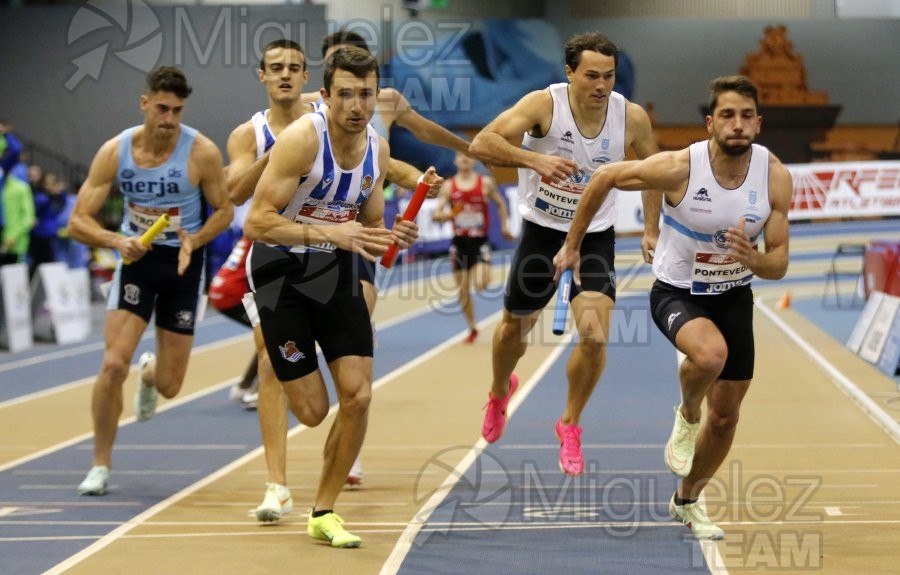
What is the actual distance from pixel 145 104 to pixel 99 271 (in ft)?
48.0

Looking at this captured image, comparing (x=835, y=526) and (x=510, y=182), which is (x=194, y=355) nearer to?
(x=835, y=526)

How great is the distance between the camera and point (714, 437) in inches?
259

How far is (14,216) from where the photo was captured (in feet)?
53.2

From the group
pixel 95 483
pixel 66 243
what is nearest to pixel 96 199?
pixel 95 483

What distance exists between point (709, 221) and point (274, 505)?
2581 millimetres

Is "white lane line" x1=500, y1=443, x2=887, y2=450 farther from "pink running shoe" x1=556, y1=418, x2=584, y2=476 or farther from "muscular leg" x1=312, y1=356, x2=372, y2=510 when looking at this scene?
"muscular leg" x1=312, y1=356, x2=372, y2=510

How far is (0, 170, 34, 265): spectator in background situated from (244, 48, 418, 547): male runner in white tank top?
10.3 meters

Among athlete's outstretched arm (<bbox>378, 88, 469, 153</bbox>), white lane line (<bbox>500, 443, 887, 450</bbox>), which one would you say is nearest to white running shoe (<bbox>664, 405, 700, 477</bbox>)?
athlete's outstretched arm (<bbox>378, 88, 469, 153</bbox>)

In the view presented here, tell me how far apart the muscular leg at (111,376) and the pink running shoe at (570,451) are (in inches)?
101

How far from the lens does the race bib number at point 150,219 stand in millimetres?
8188

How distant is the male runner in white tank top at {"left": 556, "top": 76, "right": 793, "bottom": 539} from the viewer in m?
6.24

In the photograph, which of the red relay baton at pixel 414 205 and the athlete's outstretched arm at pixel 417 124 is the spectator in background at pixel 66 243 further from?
the red relay baton at pixel 414 205

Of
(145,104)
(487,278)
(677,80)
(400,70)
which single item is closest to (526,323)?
(145,104)

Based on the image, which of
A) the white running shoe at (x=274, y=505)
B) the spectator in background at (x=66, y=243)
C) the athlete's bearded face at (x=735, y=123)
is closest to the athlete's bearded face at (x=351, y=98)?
the athlete's bearded face at (x=735, y=123)
